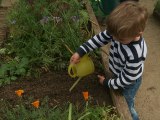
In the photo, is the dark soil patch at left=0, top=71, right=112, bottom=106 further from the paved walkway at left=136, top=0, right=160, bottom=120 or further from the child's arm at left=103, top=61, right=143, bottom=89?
the paved walkway at left=136, top=0, right=160, bottom=120

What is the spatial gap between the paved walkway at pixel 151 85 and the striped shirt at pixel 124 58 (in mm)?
789

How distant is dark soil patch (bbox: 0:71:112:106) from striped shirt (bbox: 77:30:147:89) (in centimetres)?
18

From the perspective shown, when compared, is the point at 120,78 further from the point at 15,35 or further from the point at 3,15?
the point at 3,15

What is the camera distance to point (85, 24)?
3.36 metres

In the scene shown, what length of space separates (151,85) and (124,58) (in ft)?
4.34

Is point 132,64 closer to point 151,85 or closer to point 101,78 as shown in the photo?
point 101,78

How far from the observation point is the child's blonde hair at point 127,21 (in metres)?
2.16


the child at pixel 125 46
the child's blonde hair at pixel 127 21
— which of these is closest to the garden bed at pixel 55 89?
the child at pixel 125 46

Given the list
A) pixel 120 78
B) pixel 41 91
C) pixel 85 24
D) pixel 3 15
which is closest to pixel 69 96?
pixel 41 91

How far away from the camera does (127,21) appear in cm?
217

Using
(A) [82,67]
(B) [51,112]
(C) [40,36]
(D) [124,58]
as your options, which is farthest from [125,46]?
(C) [40,36]

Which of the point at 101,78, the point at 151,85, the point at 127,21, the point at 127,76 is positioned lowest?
the point at 151,85

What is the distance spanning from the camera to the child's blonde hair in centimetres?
216

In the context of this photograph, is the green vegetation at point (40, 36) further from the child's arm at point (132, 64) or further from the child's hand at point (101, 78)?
the child's arm at point (132, 64)
